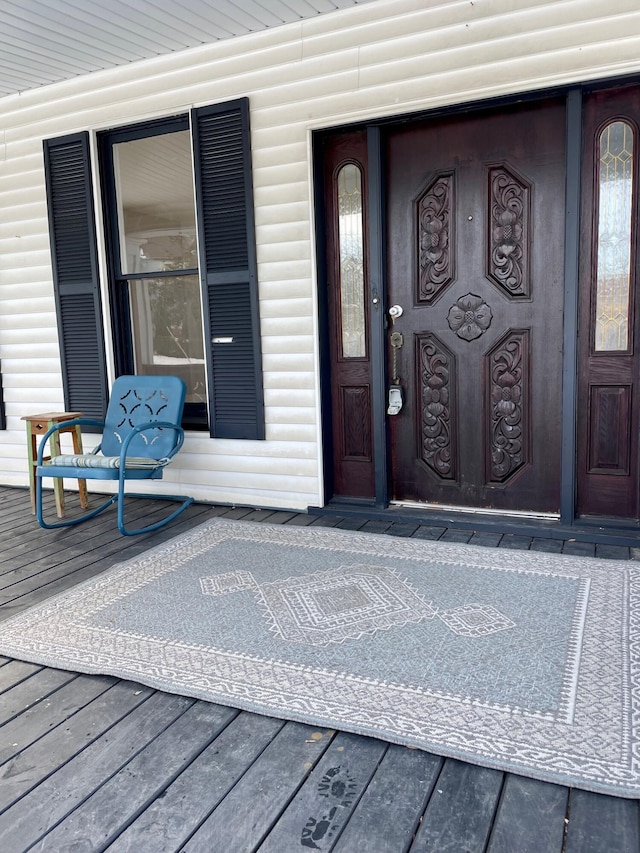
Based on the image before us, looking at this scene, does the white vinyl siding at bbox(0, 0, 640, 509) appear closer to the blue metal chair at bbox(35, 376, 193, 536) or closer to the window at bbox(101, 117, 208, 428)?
the window at bbox(101, 117, 208, 428)

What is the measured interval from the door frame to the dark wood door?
58mm

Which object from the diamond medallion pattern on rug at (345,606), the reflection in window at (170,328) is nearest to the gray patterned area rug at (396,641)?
the diamond medallion pattern on rug at (345,606)

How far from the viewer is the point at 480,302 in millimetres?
3539

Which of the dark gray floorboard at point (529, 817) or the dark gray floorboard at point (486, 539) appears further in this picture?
the dark gray floorboard at point (486, 539)

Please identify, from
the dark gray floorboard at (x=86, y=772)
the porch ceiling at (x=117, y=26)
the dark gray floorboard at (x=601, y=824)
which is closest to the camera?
the dark gray floorboard at (x=601, y=824)

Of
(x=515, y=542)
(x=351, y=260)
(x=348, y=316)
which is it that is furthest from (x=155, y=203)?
(x=515, y=542)

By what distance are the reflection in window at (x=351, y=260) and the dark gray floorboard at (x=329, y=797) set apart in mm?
2483

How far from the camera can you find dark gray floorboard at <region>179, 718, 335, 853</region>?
1434 millimetres

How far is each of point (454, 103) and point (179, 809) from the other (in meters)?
3.22

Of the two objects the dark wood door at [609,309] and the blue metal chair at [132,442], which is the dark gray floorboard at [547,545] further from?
the blue metal chair at [132,442]

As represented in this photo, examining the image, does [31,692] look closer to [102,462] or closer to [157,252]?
[102,462]

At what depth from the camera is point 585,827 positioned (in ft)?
4.68

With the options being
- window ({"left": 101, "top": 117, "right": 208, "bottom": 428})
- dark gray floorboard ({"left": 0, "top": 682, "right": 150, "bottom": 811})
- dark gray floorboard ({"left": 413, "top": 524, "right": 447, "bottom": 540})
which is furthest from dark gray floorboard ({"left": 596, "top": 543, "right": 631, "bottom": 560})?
window ({"left": 101, "top": 117, "right": 208, "bottom": 428})

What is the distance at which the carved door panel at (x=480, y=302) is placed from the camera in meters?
3.38
